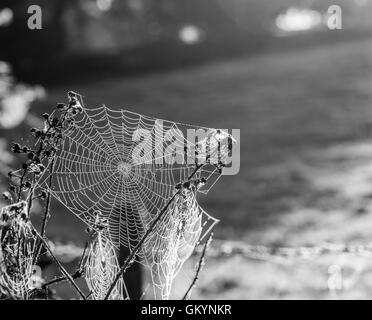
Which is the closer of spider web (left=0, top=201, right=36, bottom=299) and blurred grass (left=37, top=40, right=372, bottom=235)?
spider web (left=0, top=201, right=36, bottom=299)

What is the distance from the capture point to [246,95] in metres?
9.77

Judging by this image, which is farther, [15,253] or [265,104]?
[265,104]

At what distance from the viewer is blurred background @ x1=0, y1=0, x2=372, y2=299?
3.73 m

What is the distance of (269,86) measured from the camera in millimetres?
10195

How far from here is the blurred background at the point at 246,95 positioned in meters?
3.73

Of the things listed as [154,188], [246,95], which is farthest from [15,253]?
[246,95]

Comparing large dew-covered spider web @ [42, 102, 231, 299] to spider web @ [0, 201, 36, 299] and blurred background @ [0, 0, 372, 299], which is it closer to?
spider web @ [0, 201, 36, 299]

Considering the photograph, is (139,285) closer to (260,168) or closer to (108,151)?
(108,151)

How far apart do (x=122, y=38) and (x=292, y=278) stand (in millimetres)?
11019

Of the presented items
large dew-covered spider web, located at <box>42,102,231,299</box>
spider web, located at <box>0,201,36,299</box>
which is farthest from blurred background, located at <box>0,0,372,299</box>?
spider web, located at <box>0,201,36,299</box>
